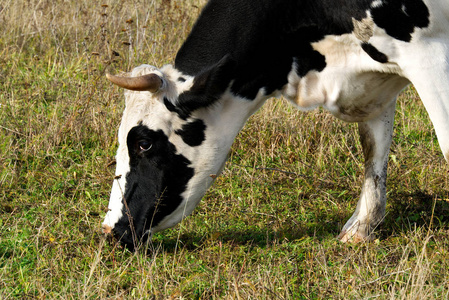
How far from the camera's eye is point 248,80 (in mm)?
3906

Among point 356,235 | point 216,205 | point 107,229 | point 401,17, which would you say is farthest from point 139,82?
point 356,235

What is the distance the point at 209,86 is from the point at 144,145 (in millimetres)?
522

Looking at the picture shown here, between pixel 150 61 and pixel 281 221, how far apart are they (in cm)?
254

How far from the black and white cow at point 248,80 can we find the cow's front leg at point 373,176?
1.08ft

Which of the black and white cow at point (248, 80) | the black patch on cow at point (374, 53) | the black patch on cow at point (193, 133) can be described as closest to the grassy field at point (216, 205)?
the black and white cow at point (248, 80)

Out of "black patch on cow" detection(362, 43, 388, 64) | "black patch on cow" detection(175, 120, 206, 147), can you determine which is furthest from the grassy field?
"black patch on cow" detection(362, 43, 388, 64)

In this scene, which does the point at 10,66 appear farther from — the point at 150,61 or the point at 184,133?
the point at 184,133

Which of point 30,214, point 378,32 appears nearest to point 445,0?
point 378,32

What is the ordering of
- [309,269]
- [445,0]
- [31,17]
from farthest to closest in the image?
1. [31,17]
2. [309,269]
3. [445,0]

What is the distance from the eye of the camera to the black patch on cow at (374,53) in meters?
3.66

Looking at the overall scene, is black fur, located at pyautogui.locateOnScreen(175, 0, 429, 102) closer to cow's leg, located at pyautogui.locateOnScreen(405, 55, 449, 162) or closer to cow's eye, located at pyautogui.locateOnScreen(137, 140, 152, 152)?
cow's leg, located at pyautogui.locateOnScreen(405, 55, 449, 162)

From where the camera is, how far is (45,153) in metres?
5.46

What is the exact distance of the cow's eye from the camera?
397cm

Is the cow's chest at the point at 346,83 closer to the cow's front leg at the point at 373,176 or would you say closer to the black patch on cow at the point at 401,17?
the black patch on cow at the point at 401,17
